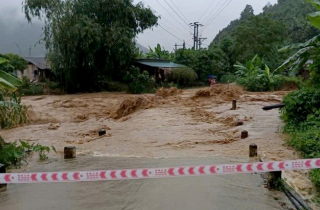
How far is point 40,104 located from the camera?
21.6 metres

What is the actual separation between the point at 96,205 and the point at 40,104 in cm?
1844

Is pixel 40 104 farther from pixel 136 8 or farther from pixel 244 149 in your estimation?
pixel 244 149

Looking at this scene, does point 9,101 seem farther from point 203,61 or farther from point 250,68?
point 203,61

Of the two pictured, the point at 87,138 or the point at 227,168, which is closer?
the point at 227,168

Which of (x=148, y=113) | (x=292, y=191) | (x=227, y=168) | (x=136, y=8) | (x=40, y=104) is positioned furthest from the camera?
(x=136, y=8)

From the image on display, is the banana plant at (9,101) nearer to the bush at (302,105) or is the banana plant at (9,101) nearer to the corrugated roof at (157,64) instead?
the bush at (302,105)

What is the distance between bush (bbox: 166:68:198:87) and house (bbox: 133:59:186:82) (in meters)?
0.63

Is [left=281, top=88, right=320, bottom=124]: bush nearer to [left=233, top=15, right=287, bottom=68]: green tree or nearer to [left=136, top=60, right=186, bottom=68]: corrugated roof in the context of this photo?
[left=136, top=60, right=186, bottom=68]: corrugated roof

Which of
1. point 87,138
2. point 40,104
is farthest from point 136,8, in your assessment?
→ point 87,138

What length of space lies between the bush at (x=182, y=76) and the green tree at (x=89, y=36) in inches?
178

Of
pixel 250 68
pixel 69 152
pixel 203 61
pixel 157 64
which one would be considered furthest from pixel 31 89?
pixel 69 152

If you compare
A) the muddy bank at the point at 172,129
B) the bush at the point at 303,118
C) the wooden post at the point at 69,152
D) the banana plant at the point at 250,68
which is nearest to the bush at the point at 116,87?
the muddy bank at the point at 172,129

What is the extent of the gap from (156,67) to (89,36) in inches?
334

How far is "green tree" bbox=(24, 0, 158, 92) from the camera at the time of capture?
25797 millimetres
